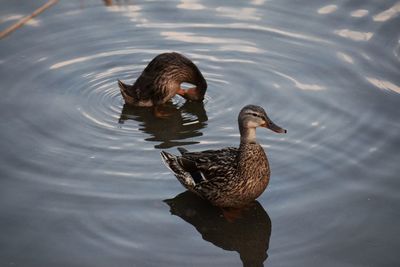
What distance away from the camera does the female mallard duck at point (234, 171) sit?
5629 mm

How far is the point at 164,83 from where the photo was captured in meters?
7.63

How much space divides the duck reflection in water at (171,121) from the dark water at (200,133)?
0.09 feet

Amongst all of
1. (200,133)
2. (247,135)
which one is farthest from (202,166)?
(200,133)

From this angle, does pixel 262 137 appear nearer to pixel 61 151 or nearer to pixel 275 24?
pixel 61 151

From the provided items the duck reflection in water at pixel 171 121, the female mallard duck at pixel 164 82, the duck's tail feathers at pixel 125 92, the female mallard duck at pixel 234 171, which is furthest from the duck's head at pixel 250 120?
the duck's tail feathers at pixel 125 92

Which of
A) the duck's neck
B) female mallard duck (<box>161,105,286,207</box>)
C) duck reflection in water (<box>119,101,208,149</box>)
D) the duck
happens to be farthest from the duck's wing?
the duck

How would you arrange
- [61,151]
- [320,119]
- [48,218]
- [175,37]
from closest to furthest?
1. [48,218]
2. [61,151]
3. [320,119]
4. [175,37]

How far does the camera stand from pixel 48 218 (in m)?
5.60

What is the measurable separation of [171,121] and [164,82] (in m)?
0.49

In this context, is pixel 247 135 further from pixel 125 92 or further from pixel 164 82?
pixel 125 92

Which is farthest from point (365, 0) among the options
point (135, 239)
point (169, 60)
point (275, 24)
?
point (135, 239)

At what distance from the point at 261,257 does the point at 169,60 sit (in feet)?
10.6

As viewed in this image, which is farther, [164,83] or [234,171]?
[164,83]

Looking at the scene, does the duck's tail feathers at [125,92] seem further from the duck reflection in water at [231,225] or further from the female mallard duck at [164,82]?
the duck reflection in water at [231,225]
